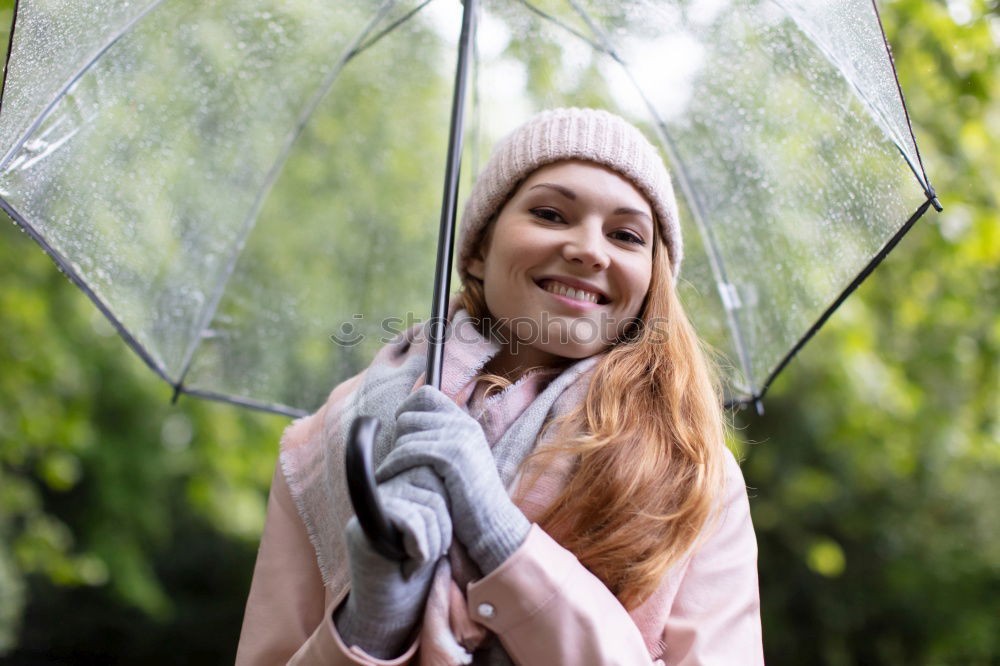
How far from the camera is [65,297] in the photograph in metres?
6.68

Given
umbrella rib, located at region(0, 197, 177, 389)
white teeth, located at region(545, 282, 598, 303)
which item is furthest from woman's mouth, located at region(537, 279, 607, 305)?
umbrella rib, located at region(0, 197, 177, 389)

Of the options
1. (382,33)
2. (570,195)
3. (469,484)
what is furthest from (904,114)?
(382,33)

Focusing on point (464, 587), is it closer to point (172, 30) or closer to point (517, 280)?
point (517, 280)

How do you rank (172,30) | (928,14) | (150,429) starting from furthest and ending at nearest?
(150,429), (928,14), (172,30)

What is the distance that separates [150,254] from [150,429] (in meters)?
6.20

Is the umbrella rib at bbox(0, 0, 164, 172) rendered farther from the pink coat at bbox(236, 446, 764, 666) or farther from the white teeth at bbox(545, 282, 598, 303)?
the white teeth at bbox(545, 282, 598, 303)

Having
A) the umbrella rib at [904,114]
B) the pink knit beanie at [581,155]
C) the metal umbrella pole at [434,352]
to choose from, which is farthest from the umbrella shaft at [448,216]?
the umbrella rib at [904,114]

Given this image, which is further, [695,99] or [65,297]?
[65,297]

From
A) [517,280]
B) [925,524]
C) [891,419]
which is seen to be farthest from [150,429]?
[517,280]

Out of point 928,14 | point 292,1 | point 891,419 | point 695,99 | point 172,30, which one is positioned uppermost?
point 928,14

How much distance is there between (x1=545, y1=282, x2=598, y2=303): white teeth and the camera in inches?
77.7

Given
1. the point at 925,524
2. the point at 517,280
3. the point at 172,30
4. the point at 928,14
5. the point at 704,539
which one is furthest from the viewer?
the point at 925,524

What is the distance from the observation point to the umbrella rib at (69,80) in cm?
201

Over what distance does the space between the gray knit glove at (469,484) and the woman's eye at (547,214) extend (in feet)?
1.81
